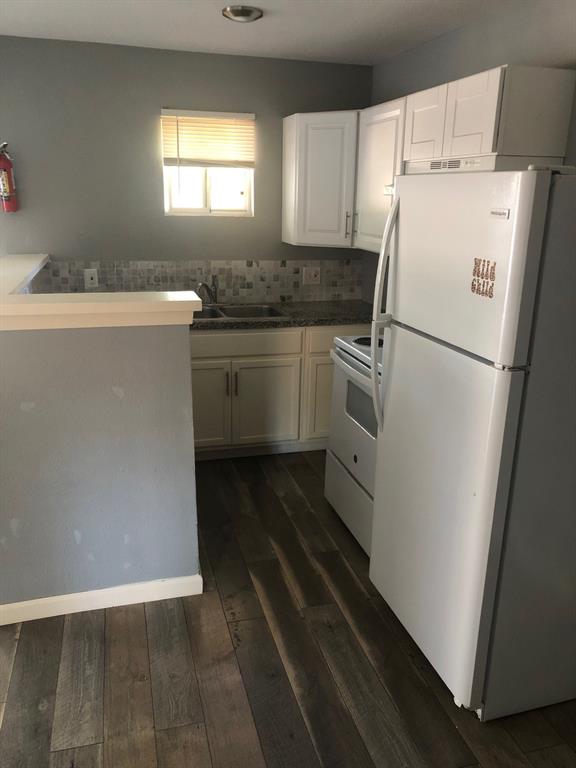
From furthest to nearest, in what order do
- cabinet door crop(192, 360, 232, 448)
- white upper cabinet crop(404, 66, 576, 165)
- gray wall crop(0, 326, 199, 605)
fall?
cabinet door crop(192, 360, 232, 448) → white upper cabinet crop(404, 66, 576, 165) → gray wall crop(0, 326, 199, 605)

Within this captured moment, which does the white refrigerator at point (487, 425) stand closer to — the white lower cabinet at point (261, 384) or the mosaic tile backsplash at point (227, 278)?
the white lower cabinet at point (261, 384)

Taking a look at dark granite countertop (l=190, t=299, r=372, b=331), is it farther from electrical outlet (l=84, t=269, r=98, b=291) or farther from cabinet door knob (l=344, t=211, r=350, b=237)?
electrical outlet (l=84, t=269, r=98, b=291)

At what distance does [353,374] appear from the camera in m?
2.74

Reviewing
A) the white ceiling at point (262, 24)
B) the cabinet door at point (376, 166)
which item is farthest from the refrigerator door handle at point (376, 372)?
the white ceiling at point (262, 24)

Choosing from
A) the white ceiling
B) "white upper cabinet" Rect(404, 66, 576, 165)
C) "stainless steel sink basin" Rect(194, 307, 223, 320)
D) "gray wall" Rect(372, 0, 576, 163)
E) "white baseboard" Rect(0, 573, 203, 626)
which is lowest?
"white baseboard" Rect(0, 573, 203, 626)

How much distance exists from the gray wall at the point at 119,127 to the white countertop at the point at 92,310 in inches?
64.0

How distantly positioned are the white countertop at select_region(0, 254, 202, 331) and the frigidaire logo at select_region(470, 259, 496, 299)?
3.07 feet

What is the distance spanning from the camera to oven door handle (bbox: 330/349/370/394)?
2.61 m

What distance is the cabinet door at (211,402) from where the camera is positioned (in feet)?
11.8

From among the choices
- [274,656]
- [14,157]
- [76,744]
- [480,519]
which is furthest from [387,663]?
[14,157]

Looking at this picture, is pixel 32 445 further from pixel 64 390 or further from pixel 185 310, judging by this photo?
pixel 185 310

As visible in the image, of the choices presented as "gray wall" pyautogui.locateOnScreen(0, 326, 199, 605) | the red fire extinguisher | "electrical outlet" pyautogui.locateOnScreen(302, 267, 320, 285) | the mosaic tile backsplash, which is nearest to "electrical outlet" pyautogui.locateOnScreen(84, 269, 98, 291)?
the mosaic tile backsplash

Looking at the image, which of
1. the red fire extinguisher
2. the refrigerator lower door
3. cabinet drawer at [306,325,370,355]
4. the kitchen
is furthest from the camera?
cabinet drawer at [306,325,370,355]

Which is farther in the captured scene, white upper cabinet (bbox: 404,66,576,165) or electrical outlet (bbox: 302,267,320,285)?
electrical outlet (bbox: 302,267,320,285)
